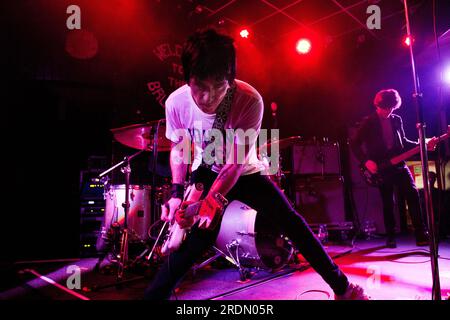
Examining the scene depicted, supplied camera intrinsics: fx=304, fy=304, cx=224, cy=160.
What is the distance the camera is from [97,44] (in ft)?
18.7

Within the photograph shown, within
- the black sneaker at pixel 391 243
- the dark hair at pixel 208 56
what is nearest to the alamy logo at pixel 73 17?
the dark hair at pixel 208 56

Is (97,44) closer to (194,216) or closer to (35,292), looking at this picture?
(35,292)

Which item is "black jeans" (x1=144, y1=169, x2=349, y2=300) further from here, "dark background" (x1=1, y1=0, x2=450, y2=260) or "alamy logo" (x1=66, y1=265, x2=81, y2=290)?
"dark background" (x1=1, y1=0, x2=450, y2=260)

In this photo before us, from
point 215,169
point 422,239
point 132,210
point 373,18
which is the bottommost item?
point 422,239

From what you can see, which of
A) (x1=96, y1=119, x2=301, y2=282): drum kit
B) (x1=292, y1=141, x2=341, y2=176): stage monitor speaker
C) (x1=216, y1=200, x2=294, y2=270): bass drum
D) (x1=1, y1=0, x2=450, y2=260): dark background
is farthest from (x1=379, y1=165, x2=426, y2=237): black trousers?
(x1=1, y1=0, x2=450, y2=260): dark background

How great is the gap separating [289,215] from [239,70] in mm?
5432

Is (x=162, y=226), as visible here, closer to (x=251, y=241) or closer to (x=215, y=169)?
(x=251, y=241)

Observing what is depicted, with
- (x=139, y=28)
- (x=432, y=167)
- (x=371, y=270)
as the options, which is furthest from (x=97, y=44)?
(x=432, y=167)

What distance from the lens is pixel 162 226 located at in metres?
3.65

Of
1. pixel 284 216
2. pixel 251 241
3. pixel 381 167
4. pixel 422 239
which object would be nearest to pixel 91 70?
pixel 251 241

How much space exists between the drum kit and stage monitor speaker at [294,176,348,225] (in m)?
1.78

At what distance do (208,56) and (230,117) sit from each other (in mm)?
462

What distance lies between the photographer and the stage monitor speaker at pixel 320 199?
5793 millimetres
